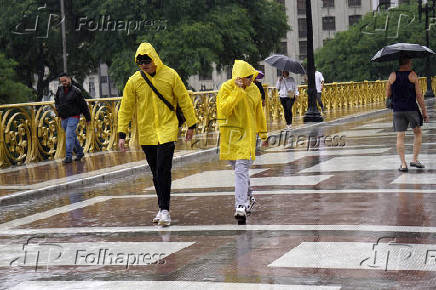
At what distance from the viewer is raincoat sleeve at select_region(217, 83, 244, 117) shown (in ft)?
28.5

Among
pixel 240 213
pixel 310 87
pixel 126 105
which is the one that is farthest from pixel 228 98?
pixel 310 87

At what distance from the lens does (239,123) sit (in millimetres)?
8867

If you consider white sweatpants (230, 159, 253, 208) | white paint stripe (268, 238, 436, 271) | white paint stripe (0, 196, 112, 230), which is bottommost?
white paint stripe (0, 196, 112, 230)

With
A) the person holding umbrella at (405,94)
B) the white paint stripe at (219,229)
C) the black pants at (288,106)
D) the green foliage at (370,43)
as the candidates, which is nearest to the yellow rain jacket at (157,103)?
the white paint stripe at (219,229)

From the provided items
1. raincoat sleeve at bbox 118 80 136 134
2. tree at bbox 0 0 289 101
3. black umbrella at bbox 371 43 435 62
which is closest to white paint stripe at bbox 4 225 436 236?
raincoat sleeve at bbox 118 80 136 134

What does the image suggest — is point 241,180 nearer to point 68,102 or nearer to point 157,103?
point 157,103

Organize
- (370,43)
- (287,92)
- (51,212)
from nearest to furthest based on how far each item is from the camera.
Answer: (51,212), (287,92), (370,43)

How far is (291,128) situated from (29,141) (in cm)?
896

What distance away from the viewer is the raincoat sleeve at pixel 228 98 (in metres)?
8.70

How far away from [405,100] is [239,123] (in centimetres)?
420

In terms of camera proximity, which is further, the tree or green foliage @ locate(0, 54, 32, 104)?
the tree

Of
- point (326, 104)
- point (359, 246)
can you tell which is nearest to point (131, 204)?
point (359, 246)

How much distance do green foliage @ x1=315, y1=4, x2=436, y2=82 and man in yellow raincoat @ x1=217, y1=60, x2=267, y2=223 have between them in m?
65.6
